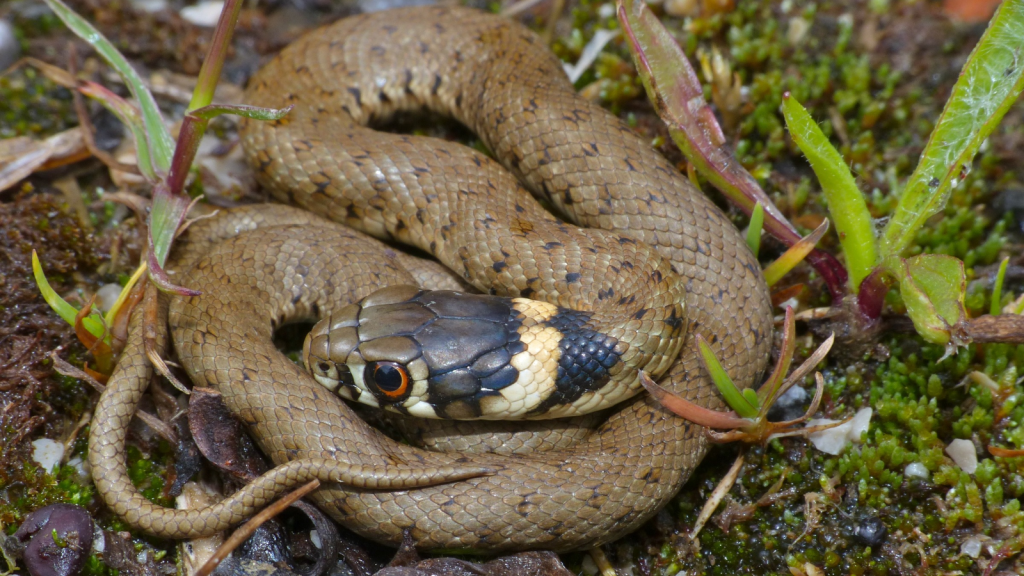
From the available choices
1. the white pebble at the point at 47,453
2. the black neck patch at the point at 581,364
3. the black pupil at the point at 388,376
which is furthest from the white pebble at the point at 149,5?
the black neck patch at the point at 581,364

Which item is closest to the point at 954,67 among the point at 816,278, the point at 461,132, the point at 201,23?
the point at 816,278

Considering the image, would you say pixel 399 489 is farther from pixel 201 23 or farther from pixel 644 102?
pixel 201 23

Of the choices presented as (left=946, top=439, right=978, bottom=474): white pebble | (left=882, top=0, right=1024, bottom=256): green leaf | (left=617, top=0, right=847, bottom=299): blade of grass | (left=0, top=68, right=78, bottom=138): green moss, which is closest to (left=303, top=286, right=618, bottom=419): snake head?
(left=617, top=0, right=847, bottom=299): blade of grass

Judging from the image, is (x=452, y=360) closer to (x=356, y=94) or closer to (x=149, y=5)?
(x=356, y=94)

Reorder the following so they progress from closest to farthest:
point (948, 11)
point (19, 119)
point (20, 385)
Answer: point (20, 385) < point (19, 119) < point (948, 11)

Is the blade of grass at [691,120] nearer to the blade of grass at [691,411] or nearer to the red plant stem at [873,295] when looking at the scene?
the red plant stem at [873,295]

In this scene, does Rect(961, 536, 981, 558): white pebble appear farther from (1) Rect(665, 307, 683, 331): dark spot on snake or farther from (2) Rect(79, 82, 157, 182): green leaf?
(2) Rect(79, 82, 157, 182): green leaf

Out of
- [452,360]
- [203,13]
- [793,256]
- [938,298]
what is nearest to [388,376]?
[452,360]

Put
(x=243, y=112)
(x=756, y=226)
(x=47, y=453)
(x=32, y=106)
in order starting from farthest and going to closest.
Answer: (x=32, y=106) < (x=756, y=226) < (x=47, y=453) < (x=243, y=112)
